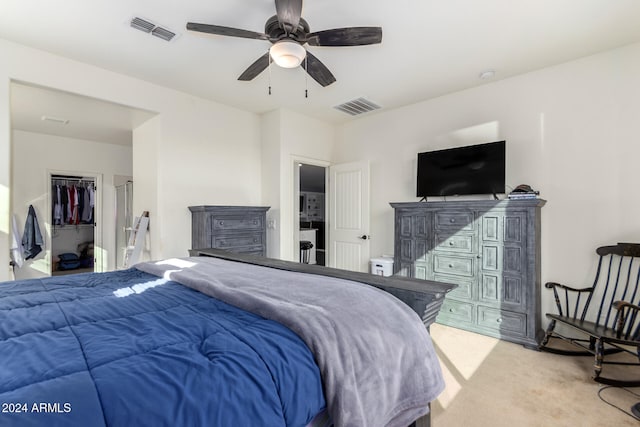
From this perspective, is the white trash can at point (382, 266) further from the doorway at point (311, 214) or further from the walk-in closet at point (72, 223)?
the walk-in closet at point (72, 223)

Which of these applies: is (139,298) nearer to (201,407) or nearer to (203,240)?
(201,407)

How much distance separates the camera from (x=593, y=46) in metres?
2.78

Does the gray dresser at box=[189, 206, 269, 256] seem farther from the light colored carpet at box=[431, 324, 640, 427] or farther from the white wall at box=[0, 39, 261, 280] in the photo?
the light colored carpet at box=[431, 324, 640, 427]

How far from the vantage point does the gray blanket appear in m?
1.03

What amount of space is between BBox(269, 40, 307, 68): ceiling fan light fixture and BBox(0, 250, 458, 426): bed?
1.38 metres

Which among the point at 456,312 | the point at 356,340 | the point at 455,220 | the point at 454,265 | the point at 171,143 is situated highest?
the point at 171,143

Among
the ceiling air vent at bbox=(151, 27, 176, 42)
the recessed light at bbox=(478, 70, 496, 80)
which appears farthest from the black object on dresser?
the ceiling air vent at bbox=(151, 27, 176, 42)

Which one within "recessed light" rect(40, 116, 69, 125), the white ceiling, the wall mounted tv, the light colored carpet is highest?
the white ceiling

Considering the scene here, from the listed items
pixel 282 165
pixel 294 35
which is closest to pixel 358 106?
pixel 282 165

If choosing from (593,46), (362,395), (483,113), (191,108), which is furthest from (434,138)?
(362,395)

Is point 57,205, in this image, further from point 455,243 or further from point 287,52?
point 455,243

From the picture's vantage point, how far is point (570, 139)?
3045 mm

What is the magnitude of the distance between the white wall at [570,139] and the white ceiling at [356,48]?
7.5 inches

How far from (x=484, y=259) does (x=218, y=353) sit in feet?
9.78
